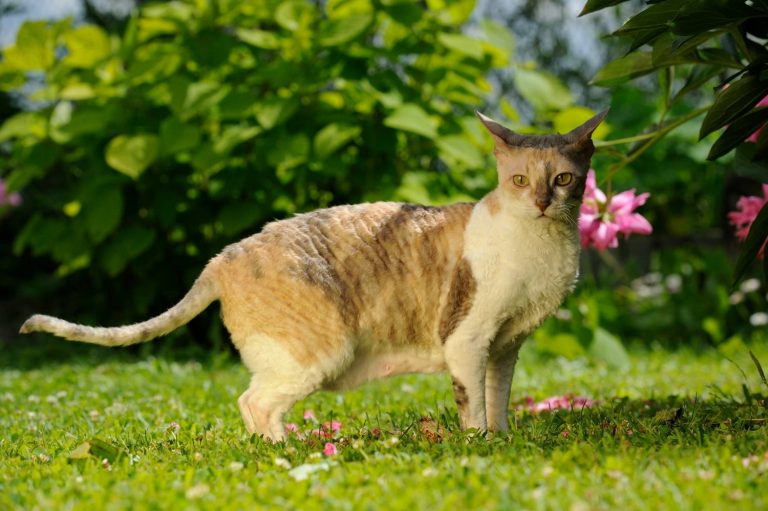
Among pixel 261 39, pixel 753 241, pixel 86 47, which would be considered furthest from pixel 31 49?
pixel 753 241

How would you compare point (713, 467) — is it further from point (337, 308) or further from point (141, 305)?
point (141, 305)

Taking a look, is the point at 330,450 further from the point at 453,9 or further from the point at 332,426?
the point at 453,9

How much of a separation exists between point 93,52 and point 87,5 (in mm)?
2495

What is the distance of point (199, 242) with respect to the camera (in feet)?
20.6

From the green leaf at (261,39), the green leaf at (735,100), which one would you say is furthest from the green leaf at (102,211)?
the green leaf at (735,100)

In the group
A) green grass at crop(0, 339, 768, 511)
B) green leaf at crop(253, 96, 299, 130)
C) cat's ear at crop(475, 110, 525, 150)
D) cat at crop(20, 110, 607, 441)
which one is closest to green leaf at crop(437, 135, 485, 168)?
green leaf at crop(253, 96, 299, 130)

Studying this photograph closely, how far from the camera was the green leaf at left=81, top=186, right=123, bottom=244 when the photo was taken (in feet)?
18.6

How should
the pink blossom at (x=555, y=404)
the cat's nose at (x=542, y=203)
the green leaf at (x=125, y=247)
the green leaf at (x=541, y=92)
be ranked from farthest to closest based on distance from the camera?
the green leaf at (x=125, y=247) → the green leaf at (x=541, y=92) → the pink blossom at (x=555, y=404) → the cat's nose at (x=542, y=203)

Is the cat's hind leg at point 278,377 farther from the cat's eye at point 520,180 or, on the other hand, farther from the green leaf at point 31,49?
the green leaf at point 31,49

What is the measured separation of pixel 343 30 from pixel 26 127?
225 cm

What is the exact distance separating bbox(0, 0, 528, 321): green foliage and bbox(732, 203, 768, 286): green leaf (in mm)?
2378

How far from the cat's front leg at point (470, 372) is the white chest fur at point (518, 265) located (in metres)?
0.08

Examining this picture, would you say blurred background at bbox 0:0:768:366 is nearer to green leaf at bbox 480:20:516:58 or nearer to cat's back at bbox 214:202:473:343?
green leaf at bbox 480:20:516:58

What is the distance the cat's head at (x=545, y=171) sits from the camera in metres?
2.81
